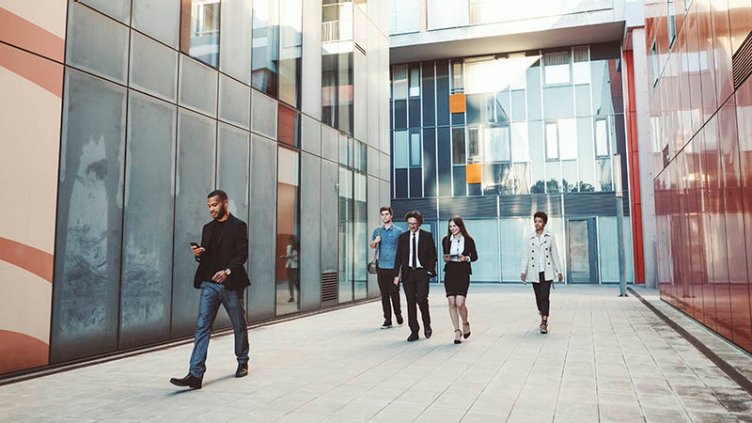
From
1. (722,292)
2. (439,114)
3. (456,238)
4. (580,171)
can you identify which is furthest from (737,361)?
(439,114)

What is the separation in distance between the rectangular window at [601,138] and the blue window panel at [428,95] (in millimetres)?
7460

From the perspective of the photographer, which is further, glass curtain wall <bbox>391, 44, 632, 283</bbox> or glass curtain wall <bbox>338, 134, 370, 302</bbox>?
glass curtain wall <bbox>391, 44, 632, 283</bbox>

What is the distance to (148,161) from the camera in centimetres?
801

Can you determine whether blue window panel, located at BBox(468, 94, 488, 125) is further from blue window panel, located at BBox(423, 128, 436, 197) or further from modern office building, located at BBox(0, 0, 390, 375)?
modern office building, located at BBox(0, 0, 390, 375)

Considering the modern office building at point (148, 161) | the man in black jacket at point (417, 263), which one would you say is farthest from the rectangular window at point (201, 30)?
Result: the man in black jacket at point (417, 263)

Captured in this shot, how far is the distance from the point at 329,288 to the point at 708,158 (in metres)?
8.60

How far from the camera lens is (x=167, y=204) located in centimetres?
838

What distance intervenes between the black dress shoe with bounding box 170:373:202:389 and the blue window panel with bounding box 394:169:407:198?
73.7 ft

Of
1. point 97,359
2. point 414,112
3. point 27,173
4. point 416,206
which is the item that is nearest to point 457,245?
point 97,359

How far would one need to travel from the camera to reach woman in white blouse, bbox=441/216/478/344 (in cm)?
823

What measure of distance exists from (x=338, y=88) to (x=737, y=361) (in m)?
11.3

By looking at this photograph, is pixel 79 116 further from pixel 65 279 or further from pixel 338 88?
pixel 338 88

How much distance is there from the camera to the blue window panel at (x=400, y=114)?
27938 mm

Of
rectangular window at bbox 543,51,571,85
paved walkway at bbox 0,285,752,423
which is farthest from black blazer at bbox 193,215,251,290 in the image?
rectangular window at bbox 543,51,571,85
